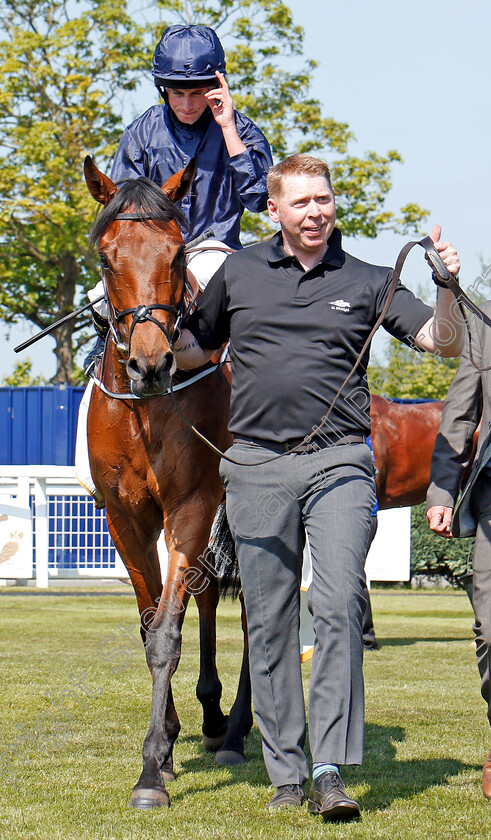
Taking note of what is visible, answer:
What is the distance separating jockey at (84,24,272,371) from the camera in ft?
15.2

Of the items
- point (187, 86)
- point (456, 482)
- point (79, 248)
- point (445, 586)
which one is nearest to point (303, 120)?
point (79, 248)

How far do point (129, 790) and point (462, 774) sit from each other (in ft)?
4.48

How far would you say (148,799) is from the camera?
3604 millimetres

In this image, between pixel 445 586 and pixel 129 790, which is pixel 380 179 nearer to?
pixel 445 586

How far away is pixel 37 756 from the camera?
4.48 meters

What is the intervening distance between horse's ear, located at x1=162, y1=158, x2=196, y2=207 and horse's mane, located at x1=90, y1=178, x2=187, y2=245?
18 centimetres

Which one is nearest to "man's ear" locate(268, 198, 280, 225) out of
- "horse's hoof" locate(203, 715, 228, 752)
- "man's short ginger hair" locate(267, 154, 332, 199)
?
"man's short ginger hair" locate(267, 154, 332, 199)

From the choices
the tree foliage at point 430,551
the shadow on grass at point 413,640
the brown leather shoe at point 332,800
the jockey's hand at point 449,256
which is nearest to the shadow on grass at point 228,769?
the brown leather shoe at point 332,800

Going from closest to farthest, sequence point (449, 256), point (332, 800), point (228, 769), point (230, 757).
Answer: point (332, 800) < point (449, 256) < point (228, 769) < point (230, 757)

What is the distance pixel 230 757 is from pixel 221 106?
2.96 meters

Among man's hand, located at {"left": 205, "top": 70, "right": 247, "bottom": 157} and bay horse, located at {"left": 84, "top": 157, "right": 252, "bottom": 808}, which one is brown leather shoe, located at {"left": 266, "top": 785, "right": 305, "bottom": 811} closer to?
bay horse, located at {"left": 84, "top": 157, "right": 252, "bottom": 808}

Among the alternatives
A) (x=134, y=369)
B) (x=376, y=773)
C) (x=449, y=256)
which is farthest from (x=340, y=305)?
(x=376, y=773)

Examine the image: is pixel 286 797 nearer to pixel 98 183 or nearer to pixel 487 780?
pixel 487 780

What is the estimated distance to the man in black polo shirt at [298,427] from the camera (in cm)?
348
